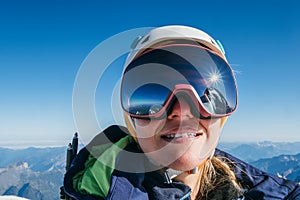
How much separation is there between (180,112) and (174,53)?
0.33m

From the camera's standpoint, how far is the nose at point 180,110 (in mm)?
1509

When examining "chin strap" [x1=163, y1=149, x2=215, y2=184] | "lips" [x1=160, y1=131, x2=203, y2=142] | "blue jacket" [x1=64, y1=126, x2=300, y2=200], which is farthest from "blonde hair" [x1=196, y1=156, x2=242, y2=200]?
"lips" [x1=160, y1=131, x2=203, y2=142]

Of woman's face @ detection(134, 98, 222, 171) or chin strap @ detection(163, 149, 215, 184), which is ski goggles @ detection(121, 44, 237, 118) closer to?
woman's face @ detection(134, 98, 222, 171)

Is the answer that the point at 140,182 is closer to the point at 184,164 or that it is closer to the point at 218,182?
the point at 184,164

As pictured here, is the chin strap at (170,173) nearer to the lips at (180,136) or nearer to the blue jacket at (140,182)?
the blue jacket at (140,182)

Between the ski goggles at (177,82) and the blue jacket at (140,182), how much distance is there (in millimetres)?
253

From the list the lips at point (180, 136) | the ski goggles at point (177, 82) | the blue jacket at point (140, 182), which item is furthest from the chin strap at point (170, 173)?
the ski goggles at point (177, 82)

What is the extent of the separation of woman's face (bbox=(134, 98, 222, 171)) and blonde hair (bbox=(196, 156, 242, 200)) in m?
0.23

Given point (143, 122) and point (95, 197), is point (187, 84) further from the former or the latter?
point (95, 197)

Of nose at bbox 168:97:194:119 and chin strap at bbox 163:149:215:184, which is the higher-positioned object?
nose at bbox 168:97:194:119

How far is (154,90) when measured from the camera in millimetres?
1649

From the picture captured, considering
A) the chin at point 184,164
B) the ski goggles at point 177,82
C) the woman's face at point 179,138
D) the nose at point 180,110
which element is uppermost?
the ski goggles at point 177,82

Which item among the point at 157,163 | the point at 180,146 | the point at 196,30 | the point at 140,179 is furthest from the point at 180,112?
the point at 196,30

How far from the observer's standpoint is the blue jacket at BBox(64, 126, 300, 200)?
1.41 m
